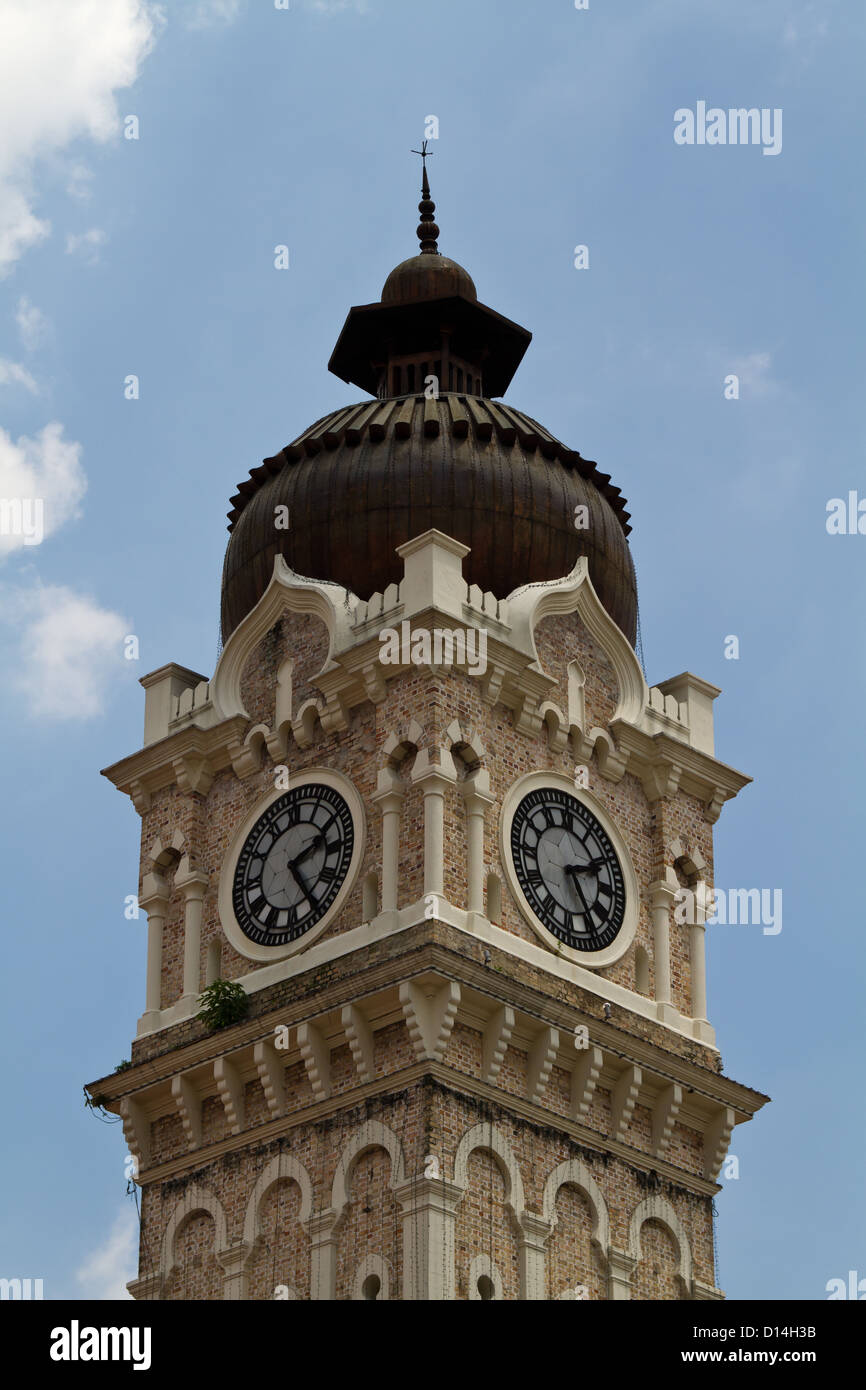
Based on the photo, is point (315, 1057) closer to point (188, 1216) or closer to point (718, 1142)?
point (188, 1216)

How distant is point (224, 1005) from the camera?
168ft

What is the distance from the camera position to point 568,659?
54.5m

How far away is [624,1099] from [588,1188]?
2013 millimetres

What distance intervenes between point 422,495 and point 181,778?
742cm

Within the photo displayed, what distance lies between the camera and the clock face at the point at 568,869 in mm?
51406

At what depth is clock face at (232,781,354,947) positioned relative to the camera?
51375mm

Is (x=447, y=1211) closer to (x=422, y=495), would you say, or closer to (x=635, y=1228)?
(x=635, y=1228)

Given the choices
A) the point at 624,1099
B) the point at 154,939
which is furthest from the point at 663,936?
the point at 154,939

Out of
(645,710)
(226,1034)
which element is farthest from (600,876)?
(226,1034)

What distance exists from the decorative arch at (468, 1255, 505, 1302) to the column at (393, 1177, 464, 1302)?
433 millimetres

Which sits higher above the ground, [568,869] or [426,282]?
[426,282]

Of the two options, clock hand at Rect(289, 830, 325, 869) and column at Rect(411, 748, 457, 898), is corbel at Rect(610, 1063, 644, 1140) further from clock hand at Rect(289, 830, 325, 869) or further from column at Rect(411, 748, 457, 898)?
clock hand at Rect(289, 830, 325, 869)

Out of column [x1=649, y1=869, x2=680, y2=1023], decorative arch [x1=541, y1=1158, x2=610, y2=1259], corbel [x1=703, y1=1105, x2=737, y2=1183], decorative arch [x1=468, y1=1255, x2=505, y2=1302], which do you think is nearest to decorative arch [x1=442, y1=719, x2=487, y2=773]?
column [x1=649, y1=869, x2=680, y2=1023]

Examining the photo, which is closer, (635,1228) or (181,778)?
(635,1228)
